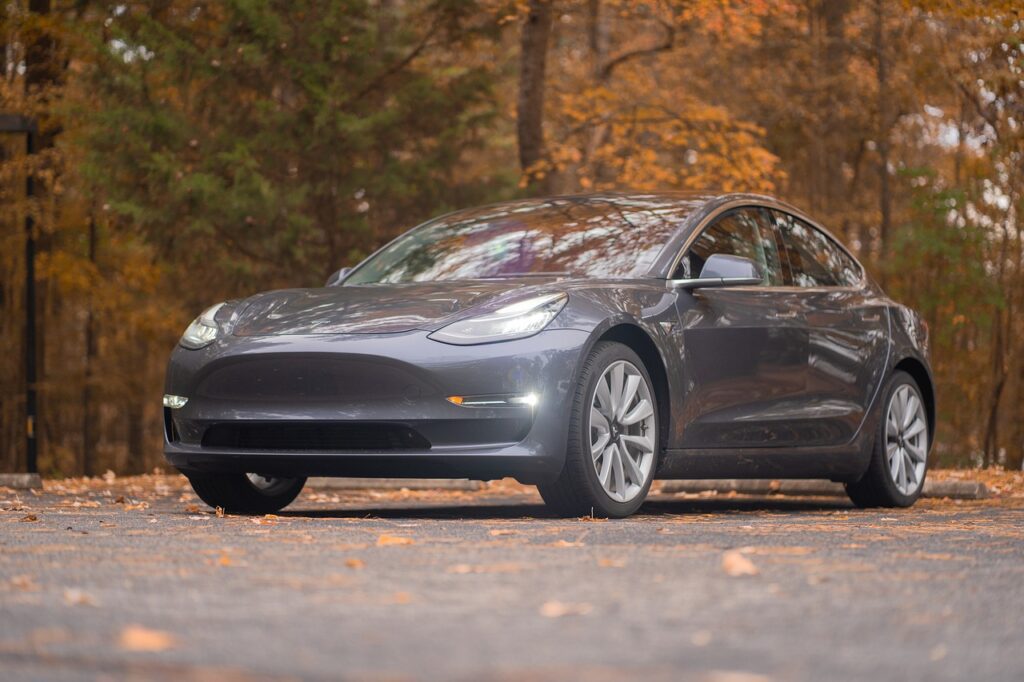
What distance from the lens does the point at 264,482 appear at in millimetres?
8336

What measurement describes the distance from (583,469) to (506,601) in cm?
289

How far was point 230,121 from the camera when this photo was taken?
1809 cm

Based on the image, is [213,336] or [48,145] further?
[48,145]

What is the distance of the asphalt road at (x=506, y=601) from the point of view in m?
3.27

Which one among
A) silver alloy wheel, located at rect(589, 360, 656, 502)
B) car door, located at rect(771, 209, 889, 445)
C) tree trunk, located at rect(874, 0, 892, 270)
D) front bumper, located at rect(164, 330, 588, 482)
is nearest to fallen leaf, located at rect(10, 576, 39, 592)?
front bumper, located at rect(164, 330, 588, 482)

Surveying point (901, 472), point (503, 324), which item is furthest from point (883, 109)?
point (503, 324)

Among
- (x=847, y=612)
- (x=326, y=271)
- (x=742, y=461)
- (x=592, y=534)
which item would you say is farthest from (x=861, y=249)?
(x=847, y=612)

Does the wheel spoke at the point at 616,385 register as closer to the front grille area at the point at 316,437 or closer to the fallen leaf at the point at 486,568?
A: the front grille area at the point at 316,437

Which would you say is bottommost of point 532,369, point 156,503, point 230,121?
point 156,503

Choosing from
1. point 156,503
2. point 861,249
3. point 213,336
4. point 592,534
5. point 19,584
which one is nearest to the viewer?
point 19,584

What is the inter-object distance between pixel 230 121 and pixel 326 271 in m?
2.00

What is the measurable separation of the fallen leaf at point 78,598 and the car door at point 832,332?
5.02 metres

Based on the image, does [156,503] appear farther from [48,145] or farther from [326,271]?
[48,145]

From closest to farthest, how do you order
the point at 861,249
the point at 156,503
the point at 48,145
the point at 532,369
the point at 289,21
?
the point at 532,369, the point at 156,503, the point at 289,21, the point at 48,145, the point at 861,249
